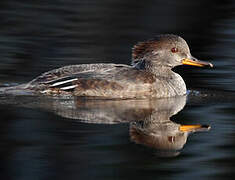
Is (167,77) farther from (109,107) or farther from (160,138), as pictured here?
(160,138)

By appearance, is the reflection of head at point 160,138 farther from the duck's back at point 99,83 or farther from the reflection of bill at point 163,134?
the duck's back at point 99,83

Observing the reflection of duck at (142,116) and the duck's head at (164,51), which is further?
the duck's head at (164,51)

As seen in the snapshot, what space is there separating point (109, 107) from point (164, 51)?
177 centimetres

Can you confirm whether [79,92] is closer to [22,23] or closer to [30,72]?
[30,72]

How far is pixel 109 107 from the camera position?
11562 mm

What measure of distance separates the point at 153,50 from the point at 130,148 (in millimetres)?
3729

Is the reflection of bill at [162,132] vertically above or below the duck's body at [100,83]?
below

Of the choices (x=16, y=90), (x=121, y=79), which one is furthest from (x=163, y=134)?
(x=16, y=90)

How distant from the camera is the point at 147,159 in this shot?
893 cm

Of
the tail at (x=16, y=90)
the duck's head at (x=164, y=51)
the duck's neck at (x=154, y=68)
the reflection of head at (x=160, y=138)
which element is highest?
the duck's head at (x=164, y=51)

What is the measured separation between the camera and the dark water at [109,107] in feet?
28.6

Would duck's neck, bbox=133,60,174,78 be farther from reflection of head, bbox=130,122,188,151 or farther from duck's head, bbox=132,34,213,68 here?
reflection of head, bbox=130,122,188,151

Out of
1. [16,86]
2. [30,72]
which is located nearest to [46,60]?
[30,72]

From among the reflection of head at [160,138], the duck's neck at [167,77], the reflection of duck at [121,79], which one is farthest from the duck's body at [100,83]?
the reflection of head at [160,138]
